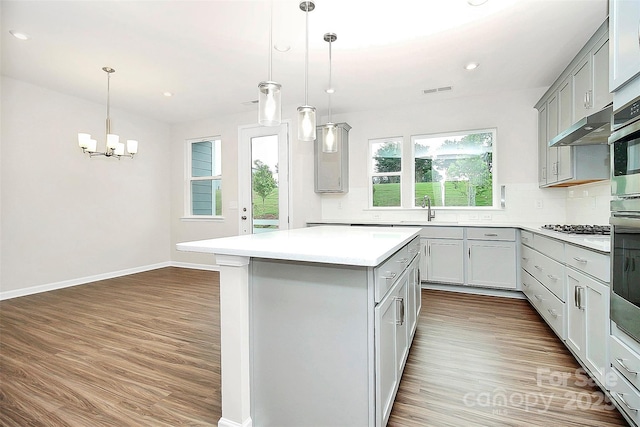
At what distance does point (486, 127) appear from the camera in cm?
435

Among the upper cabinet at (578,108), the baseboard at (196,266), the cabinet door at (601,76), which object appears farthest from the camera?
the baseboard at (196,266)

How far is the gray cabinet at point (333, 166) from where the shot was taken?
16.1 ft

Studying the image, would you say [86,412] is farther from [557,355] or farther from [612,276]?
[557,355]

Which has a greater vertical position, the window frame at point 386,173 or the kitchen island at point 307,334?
the window frame at point 386,173

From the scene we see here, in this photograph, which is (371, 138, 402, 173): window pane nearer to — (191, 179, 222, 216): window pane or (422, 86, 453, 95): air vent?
(422, 86, 453, 95): air vent

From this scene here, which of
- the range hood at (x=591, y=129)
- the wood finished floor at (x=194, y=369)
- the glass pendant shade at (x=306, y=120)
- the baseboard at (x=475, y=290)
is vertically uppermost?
the glass pendant shade at (x=306, y=120)

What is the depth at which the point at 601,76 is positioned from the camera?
2.46 m

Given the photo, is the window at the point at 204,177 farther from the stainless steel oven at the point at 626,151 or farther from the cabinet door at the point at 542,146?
the stainless steel oven at the point at 626,151

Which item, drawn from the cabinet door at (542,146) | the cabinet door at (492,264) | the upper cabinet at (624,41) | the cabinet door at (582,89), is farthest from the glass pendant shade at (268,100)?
the cabinet door at (542,146)

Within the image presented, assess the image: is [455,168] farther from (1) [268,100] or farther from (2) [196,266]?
(2) [196,266]

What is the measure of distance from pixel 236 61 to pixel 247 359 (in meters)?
3.06

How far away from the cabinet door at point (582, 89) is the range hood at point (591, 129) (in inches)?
14.1

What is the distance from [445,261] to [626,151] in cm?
284

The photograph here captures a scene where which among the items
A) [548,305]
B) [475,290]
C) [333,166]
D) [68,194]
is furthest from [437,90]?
[68,194]
